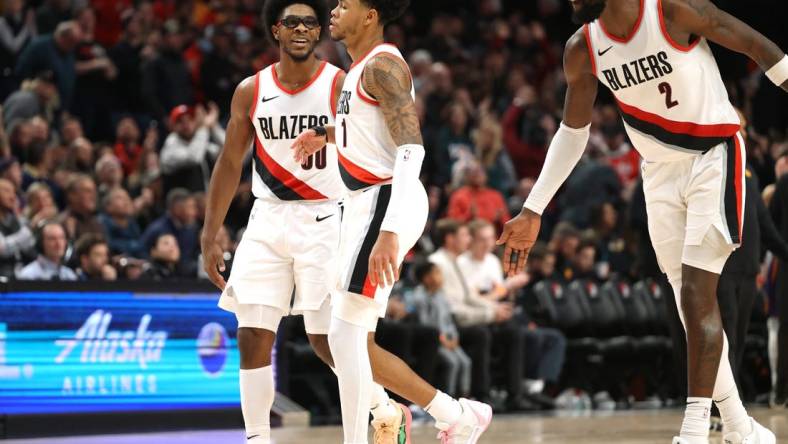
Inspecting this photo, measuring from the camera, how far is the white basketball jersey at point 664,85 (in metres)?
5.58

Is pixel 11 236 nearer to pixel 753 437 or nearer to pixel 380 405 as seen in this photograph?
pixel 380 405

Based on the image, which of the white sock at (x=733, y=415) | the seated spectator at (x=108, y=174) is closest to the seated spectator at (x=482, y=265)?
the seated spectator at (x=108, y=174)

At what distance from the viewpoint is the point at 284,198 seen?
6.26 metres

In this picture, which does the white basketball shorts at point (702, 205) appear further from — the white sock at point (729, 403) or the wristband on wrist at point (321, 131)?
the wristband on wrist at point (321, 131)

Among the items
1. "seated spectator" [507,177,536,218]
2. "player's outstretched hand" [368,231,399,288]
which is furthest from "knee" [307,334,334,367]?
"seated spectator" [507,177,536,218]

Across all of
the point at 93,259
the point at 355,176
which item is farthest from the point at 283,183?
the point at 93,259

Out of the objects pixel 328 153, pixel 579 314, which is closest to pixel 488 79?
pixel 579 314

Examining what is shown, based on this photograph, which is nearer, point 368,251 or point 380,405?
point 368,251

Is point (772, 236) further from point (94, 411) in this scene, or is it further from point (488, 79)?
point (488, 79)


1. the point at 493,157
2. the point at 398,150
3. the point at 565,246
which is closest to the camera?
the point at 398,150

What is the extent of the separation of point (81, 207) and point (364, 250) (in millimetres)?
5756

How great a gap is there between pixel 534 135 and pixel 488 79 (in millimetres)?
1644

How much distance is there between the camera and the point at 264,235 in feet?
20.2

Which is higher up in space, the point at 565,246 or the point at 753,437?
the point at 565,246
